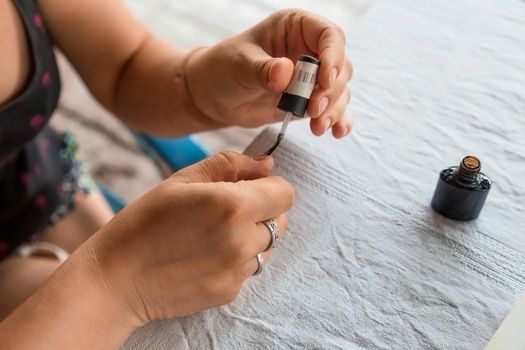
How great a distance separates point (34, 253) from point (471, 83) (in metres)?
0.57

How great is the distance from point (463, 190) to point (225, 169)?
0.20 metres

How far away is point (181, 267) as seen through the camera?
50 centimetres

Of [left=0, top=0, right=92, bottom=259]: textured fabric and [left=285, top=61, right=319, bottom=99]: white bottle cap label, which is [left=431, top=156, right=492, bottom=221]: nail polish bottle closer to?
[left=285, top=61, right=319, bottom=99]: white bottle cap label

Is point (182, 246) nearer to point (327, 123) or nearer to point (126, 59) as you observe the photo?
point (327, 123)

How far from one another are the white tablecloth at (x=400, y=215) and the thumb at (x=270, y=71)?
0.26 ft

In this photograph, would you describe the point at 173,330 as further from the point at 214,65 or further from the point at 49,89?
the point at 49,89

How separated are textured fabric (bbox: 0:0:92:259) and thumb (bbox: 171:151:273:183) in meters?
0.30

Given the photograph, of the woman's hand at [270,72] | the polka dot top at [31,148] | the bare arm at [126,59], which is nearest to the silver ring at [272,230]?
the woman's hand at [270,72]

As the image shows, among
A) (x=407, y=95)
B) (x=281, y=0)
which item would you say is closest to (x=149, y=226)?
(x=407, y=95)

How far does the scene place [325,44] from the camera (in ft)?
1.90

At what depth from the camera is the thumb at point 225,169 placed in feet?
1.73

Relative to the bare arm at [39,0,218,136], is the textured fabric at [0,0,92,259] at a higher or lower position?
lower

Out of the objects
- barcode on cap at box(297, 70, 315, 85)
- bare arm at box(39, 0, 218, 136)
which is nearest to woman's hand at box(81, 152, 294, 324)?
barcode on cap at box(297, 70, 315, 85)

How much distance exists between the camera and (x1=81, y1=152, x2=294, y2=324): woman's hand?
1.60 ft
